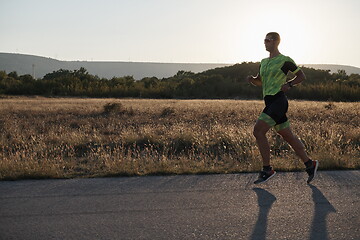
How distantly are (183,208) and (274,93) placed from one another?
2.08 meters

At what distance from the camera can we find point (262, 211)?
4.61m

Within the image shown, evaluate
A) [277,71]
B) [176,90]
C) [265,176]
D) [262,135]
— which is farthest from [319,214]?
[176,90]

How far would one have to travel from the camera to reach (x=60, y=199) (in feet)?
16.5

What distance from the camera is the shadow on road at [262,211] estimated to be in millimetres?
3926

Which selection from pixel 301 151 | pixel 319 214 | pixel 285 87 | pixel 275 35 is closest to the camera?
pixel 319 214

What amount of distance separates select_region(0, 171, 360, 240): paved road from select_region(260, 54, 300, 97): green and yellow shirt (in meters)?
1.22

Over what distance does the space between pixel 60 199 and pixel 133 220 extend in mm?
1142

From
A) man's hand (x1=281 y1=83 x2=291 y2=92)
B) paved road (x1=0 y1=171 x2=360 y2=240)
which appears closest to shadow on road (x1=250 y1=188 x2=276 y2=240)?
paved road (x1=0 y1=171 x2=360 y2=240)

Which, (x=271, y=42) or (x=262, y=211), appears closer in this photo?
(x=262, y=211)

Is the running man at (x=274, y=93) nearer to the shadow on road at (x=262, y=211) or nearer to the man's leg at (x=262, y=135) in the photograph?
the man's leg at (x=262, y=135)

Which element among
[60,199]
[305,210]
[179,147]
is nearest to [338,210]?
[305,210]

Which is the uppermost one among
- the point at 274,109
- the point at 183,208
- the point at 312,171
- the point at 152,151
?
the point at 274,109

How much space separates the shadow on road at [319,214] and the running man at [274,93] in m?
0.63

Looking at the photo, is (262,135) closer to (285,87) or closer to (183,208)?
(285,87)
